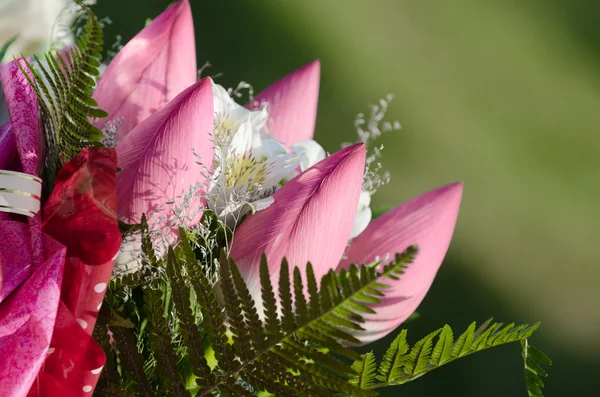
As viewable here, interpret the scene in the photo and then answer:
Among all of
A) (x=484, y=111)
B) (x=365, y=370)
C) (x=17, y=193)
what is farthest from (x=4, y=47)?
(x=484, y=111)

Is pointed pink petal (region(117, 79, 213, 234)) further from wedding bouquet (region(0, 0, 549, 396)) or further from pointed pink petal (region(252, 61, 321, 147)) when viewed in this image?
pointed pink petal (region(252, 61, 321, 147))

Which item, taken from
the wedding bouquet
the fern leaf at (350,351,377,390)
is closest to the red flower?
the wedding bouquet

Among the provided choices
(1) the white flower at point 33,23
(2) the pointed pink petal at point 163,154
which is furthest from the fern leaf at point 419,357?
(1) the white flower at point 33,23

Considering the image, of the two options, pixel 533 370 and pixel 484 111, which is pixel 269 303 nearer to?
pixel 533 370

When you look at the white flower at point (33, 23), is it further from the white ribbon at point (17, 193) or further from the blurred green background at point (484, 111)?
the blurred green background at point (484, 111)

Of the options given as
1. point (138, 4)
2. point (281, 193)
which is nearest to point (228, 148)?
point (281, 193)

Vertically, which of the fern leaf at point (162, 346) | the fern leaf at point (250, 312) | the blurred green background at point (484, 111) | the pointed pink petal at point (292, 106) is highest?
the pointed pink petal at point (292, 106)
